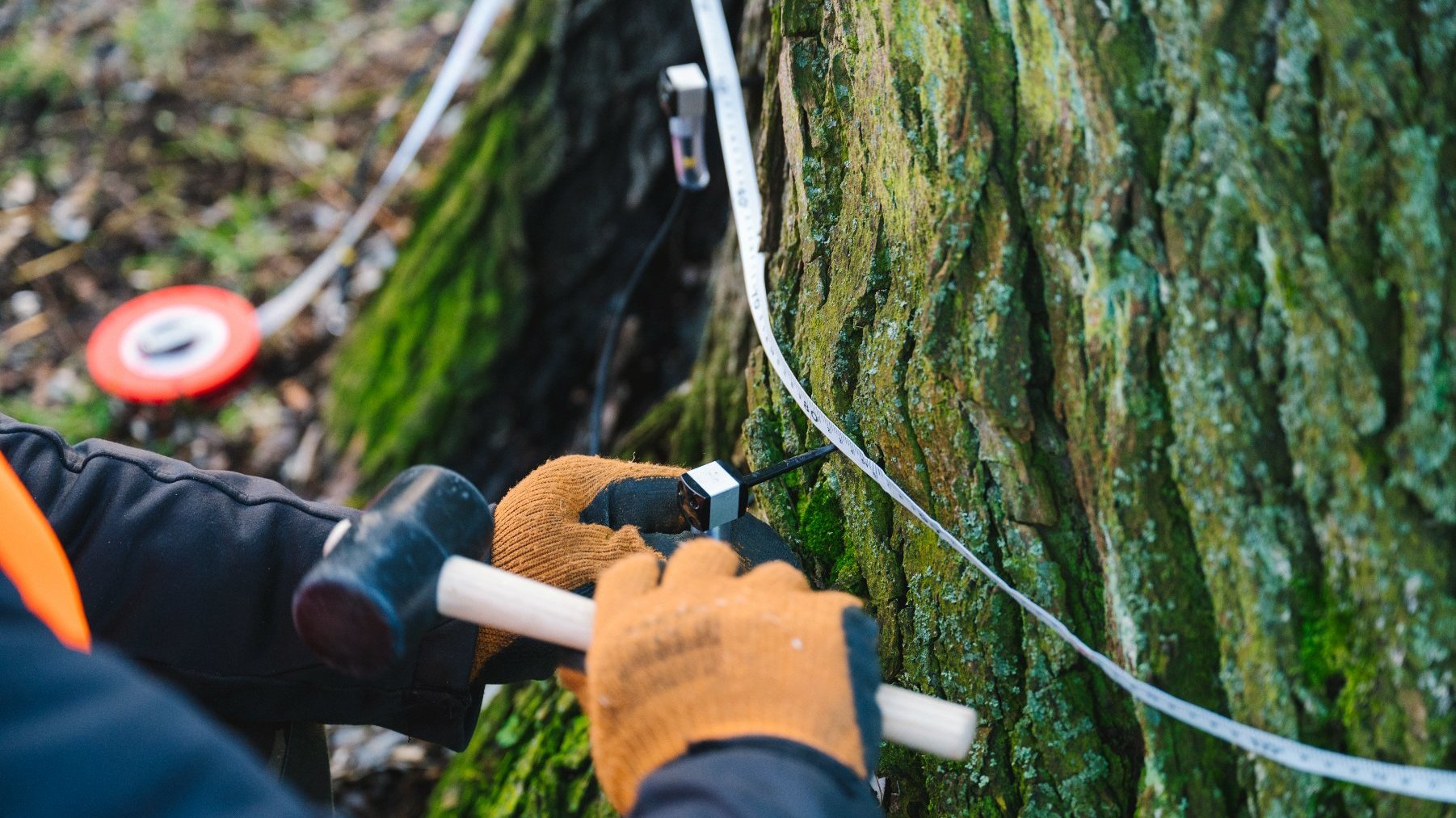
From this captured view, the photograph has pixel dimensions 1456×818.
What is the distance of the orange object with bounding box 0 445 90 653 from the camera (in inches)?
46.8

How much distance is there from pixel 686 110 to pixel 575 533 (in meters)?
0.97

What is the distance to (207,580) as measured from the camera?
1.59 m

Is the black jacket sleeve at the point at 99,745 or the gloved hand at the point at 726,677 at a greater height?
the black jacket sleeve at the point at 99,745

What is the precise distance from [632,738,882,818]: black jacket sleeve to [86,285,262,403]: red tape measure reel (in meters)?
3.18

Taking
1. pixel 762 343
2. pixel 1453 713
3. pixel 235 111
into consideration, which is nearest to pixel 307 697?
pixel 762 343

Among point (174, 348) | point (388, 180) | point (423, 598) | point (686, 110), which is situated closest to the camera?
point (423, 598)

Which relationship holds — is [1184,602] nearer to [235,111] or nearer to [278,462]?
[278,462]

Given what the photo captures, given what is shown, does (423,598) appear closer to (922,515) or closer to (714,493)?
(714,493)

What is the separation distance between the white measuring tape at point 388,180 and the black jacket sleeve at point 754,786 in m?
3.39

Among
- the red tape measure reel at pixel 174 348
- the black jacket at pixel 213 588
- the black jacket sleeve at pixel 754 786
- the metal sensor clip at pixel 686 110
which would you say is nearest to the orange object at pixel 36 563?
the black jacket at pixel 213 588

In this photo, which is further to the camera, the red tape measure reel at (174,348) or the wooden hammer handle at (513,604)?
the red tape measure reel at (174,348)

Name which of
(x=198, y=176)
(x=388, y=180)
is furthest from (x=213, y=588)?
(x=198, y=176)

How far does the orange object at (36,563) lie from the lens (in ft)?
3.90

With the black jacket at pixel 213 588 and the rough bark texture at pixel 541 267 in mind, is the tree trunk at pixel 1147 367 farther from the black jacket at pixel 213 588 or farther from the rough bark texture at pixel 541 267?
the rough bark texture at pixel 541 267
